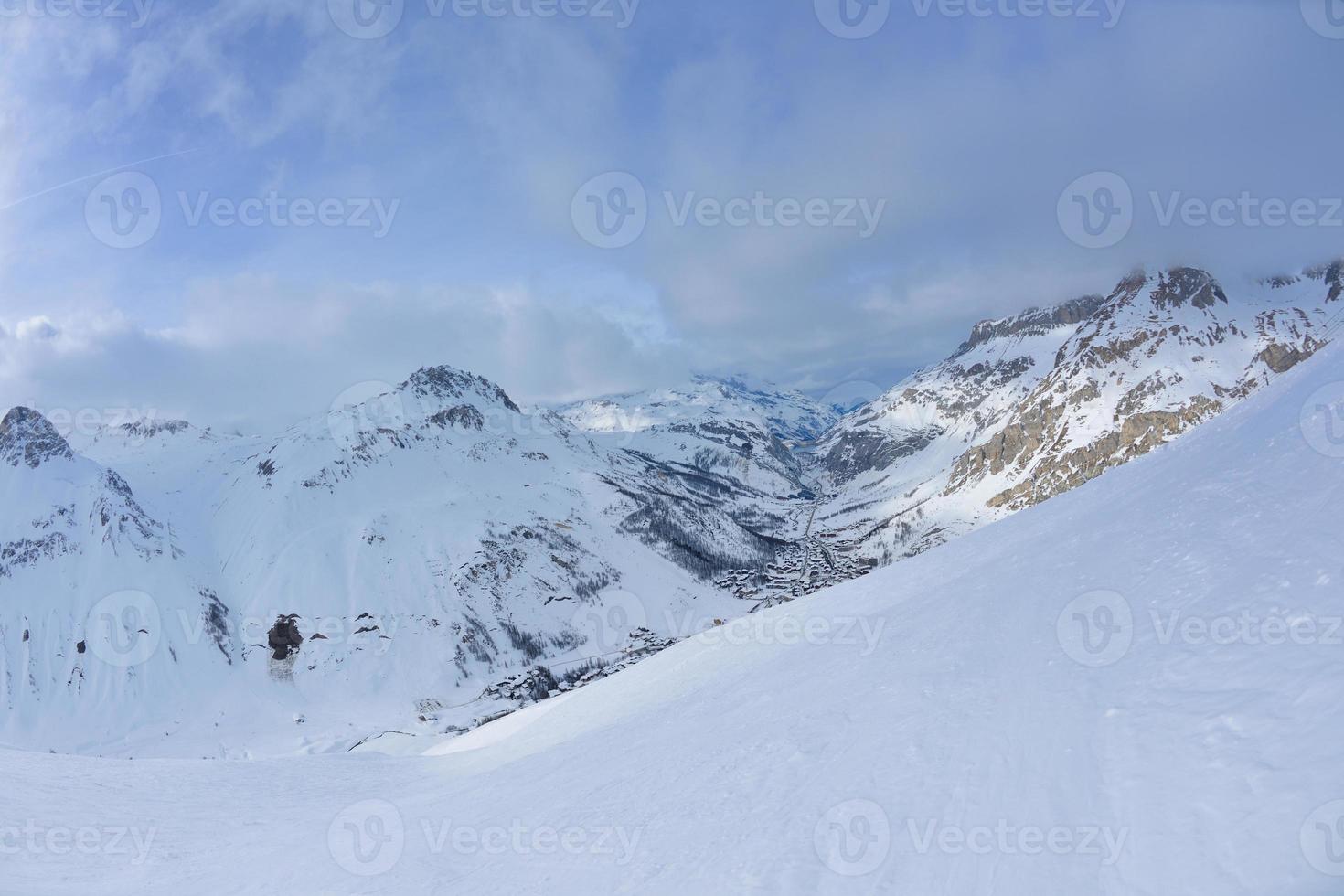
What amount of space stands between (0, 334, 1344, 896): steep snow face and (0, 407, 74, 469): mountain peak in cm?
19437

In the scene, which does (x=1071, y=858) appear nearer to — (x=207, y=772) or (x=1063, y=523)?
(x=1063, y=523)

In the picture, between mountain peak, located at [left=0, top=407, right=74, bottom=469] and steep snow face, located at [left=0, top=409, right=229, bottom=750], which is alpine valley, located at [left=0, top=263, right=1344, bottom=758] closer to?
steep snow face, located at [left=0, top=409, right=229, bottom=750]

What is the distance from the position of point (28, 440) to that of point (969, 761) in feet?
734

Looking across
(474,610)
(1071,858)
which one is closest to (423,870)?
(1071,858)

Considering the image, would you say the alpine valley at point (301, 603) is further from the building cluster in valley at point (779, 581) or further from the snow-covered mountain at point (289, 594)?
the building cluster in valley at point (779, 581)

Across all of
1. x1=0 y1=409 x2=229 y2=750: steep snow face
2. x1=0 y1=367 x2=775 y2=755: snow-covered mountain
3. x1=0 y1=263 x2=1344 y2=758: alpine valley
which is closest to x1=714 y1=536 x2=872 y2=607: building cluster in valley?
x1=0 y1=263 x2=1344 y2=758: alpine valley

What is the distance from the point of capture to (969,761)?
314 inches

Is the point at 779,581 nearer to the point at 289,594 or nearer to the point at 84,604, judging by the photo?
the point at 289,594

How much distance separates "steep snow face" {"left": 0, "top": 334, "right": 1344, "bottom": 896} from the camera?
5.95 metres

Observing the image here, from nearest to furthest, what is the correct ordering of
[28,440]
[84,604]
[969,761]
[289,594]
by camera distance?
[969,761]
[84,604]
[289,594]
[28,440]

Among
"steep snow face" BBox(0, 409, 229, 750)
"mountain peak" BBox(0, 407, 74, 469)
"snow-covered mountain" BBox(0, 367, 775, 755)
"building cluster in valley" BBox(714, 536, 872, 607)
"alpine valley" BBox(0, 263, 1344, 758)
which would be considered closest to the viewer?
"steep snow face" BBox(0, 409, 229, 750)

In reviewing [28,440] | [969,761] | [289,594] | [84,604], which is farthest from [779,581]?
[28,440]

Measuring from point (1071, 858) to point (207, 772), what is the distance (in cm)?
2628

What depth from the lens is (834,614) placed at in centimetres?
1912
